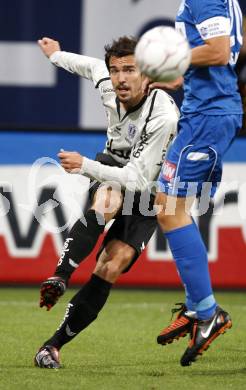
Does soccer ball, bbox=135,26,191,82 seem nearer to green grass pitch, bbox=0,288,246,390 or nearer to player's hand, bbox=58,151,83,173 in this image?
player's hand, bbox=58,151,83,173

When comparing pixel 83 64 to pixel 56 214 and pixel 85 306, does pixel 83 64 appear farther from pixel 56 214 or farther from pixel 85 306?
pixel 56 214

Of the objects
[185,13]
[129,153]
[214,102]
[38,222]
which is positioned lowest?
[38,222]

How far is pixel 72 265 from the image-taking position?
5496 mm

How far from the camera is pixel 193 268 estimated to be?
5.14 metres

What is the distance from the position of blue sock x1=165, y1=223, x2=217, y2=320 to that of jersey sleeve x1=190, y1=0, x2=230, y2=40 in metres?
0.92

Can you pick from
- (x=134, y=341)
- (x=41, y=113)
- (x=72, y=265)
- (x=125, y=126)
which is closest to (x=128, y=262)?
(x=72, y=265)

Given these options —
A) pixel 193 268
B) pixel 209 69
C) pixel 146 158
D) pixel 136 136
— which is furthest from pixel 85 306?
pixel 209 69

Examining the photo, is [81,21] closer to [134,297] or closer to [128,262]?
[134,297]

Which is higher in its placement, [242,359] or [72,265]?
[72,265]

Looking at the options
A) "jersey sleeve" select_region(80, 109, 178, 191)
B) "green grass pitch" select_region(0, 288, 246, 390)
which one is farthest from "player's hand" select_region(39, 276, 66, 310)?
"jersey sleeve" select_region(80, 109, 178, 191)

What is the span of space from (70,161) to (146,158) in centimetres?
45

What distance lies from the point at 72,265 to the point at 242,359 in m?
1.14

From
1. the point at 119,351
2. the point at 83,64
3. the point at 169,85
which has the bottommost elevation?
the point at 119,351

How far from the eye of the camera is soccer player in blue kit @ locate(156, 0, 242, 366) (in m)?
5.12
